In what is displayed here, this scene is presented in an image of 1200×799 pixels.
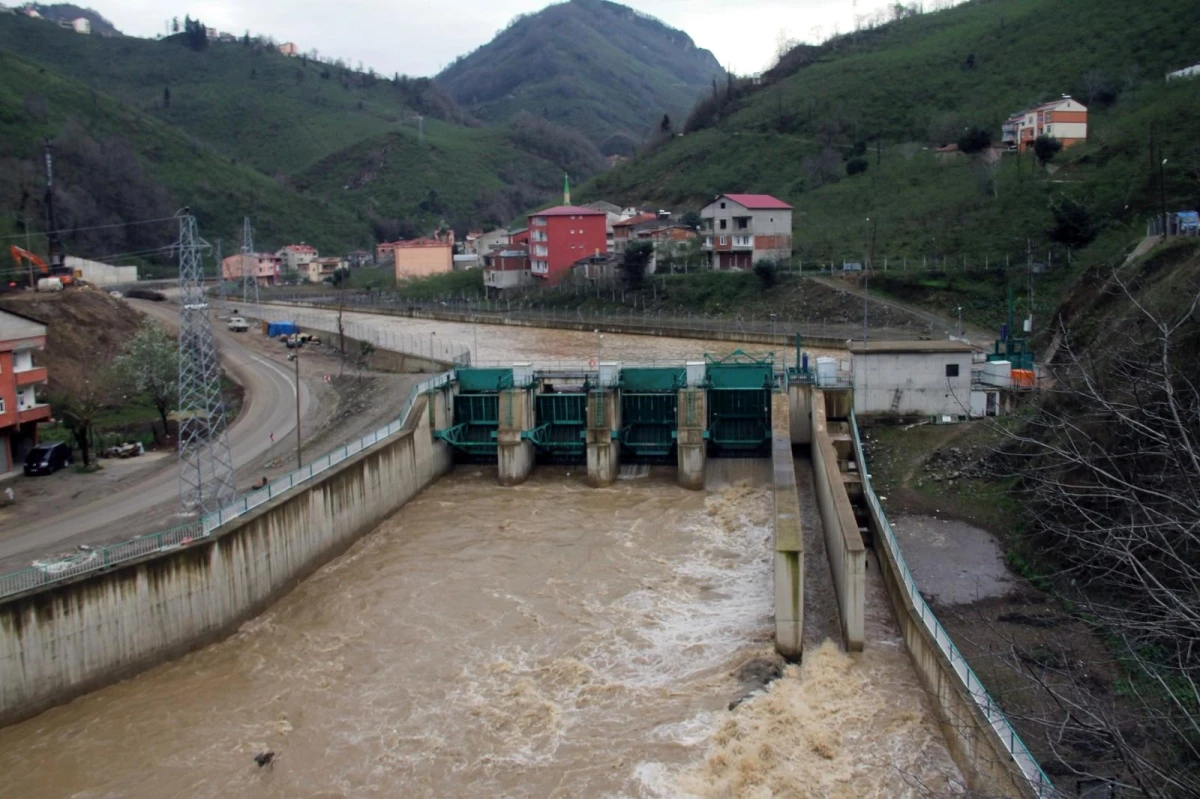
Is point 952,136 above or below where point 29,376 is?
above

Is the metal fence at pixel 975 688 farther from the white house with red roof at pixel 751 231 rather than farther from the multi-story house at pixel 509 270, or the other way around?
the multi-story house at pixel 509 270

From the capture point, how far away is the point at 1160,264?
28.2m

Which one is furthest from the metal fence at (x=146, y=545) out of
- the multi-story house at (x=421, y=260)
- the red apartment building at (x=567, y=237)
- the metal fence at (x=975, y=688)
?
the multi-story house at (x=421, y=260)

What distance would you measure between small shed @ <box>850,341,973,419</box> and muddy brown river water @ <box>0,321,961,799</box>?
23.9ft

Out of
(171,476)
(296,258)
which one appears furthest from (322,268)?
(171,476)

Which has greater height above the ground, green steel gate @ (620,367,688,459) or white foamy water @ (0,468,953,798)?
green steel gate @ (620,367,688,459)

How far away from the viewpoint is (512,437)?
92.7 ft

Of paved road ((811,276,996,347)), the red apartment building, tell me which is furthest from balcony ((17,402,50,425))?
the red apartment building

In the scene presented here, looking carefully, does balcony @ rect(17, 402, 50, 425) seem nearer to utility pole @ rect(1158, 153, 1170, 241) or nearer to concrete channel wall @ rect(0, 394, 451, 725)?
concrete channel wall @ rect(0, 394, 451, 725)

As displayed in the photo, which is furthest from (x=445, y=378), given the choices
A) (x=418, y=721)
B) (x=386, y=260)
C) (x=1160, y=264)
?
(x=386, y=260)

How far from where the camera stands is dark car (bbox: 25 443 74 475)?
23.6 m

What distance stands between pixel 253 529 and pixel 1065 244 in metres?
40.5

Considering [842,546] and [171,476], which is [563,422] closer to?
[171,476]

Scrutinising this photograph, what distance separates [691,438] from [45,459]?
622 inches
